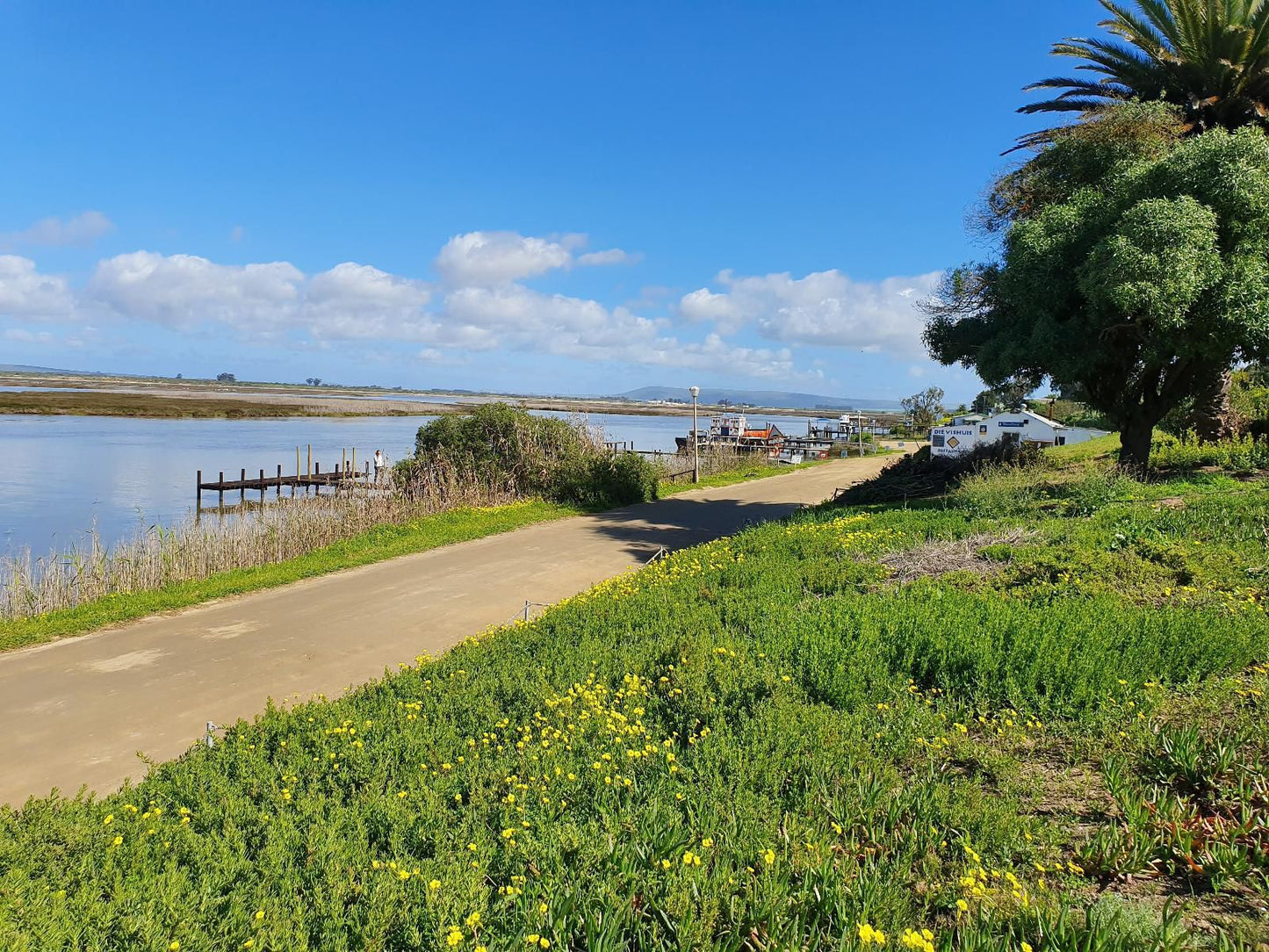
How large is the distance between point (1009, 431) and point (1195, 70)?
1243cm

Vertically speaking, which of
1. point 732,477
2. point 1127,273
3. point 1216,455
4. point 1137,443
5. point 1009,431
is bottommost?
point 732,477

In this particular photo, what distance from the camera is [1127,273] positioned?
10.4 m

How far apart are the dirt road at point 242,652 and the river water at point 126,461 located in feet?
24.6

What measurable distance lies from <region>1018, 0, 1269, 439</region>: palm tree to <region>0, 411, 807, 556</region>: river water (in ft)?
46.2

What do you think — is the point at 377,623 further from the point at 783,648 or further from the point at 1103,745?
the point at 1103,745

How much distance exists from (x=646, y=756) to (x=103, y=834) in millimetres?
2548

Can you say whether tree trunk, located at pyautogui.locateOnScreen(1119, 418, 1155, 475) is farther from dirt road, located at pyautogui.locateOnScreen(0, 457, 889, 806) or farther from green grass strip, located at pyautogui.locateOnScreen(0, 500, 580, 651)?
green grass strip, located at pyautogui.locateOnScreen(0, 500, 580, 651)

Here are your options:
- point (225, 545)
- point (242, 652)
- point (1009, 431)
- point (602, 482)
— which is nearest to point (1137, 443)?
point (1009, 431)

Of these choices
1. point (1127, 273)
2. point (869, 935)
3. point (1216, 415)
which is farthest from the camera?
point (1216, 415)

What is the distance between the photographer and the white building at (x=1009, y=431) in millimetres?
24500

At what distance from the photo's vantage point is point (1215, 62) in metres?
13.2

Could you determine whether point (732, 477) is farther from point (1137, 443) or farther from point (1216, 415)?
point (1137, 443)

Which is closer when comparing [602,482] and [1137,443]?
[1137,443]

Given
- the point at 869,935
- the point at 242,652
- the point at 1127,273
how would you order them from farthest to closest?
the point at 1127,273
the point at 242,652
the point at 869,935
